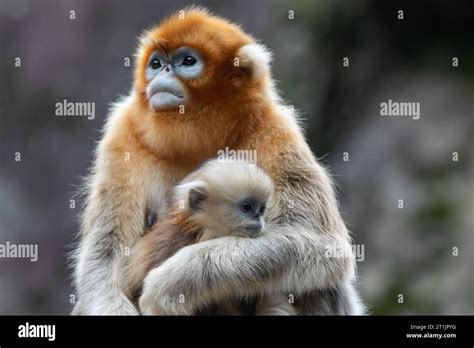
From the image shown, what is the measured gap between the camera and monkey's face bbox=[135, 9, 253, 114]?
5.53m

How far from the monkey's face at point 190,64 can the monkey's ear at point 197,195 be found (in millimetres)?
533

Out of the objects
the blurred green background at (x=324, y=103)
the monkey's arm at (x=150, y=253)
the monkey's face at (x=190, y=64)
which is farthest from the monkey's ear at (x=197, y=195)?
the blurred green background at (x=324, y=103)

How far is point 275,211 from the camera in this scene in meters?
5.40

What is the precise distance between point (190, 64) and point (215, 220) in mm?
1003

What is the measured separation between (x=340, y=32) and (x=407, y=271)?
2.90 metres

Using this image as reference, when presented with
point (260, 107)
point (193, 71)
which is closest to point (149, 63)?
point (193, 71)

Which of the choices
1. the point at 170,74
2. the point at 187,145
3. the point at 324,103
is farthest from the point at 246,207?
the point at 324,103

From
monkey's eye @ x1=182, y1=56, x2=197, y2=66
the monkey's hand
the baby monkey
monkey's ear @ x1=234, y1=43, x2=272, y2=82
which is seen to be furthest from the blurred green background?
the baby monkey

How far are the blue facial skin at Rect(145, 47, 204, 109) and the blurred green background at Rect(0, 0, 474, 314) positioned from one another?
4.40 metres

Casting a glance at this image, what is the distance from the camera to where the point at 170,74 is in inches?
218

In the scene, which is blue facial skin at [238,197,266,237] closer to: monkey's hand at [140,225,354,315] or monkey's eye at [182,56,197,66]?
monkey's hand at [140,225,354,315]

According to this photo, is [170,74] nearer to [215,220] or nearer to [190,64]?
[190,64]

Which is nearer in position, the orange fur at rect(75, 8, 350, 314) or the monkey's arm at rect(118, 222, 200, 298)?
the monkey's arm at rect(118, 222, 200, 298)
